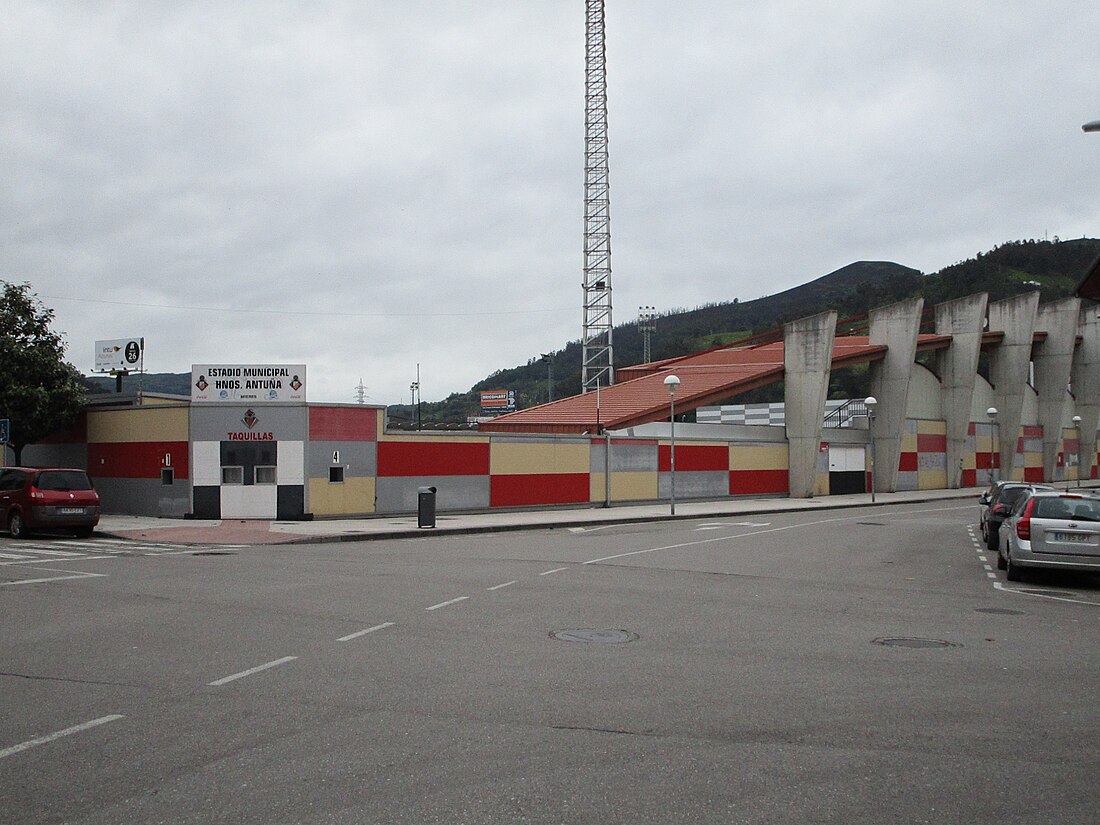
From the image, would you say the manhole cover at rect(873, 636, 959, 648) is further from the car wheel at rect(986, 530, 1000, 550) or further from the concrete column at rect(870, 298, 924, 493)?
the concrete column at rect(870, 298, 924, 493)

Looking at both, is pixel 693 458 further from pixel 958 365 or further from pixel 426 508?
pixel 958 365

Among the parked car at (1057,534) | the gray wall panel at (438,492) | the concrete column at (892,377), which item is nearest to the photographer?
the parked car at (1057,534)

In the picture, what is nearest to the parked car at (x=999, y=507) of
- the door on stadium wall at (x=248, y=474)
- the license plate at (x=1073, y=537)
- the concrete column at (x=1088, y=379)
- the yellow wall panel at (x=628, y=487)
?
the license plate at (x=1073, y=537)

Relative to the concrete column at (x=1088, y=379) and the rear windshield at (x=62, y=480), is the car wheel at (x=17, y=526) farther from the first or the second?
the concrete column at (x=1088, y=379)

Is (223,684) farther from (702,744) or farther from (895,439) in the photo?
(895,439)

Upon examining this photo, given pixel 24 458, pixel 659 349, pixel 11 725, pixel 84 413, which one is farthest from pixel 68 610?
pixel 659 349

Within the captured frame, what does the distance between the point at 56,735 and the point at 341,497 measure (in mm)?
23209

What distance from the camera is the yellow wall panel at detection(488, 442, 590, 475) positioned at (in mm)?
33784

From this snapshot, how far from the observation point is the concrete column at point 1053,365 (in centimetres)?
6900

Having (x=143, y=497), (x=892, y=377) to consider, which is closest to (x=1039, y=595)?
(x=143, y=497)

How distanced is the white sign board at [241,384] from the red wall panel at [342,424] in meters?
0.78

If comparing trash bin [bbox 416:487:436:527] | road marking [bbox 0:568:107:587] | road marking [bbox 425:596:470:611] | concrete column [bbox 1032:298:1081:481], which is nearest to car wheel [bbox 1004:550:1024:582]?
road marking [bbox 425:596:470:611]

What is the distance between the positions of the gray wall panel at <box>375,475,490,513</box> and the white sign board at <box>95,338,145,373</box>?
16846mm

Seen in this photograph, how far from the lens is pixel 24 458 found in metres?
35.5
